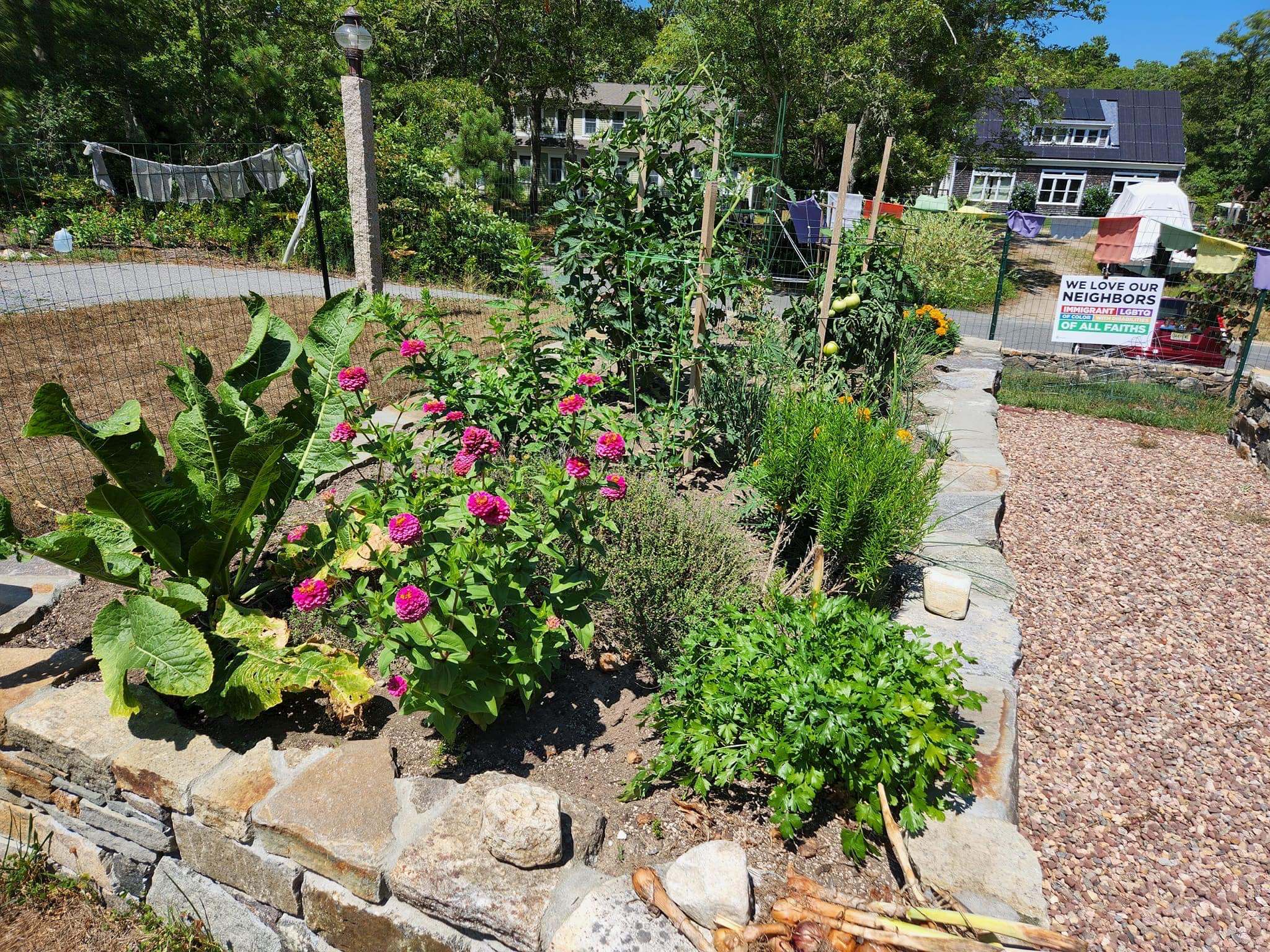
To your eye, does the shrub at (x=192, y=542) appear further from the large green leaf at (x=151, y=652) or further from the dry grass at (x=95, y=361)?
the dry grass at (x=95, y=361)

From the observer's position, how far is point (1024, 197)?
33344mm

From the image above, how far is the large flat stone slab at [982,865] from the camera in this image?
5.83 ft

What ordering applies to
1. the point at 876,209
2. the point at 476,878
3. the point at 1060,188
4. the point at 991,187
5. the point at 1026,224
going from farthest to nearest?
1. the point at 991,187
2. the point at 1060,188
3. the point at 1026,224
4. the point at 876,209
5. the point at 476,878

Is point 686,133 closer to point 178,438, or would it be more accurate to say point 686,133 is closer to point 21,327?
point 178,438

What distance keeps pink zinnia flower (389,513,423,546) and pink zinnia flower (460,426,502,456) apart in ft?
0.98

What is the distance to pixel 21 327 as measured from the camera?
22.1 ft

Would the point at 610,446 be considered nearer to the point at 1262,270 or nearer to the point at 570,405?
the point at 570,405

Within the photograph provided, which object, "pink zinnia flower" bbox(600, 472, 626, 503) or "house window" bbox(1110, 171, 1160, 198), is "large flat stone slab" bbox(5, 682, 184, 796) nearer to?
"pink zinnia flower" bbox(600, 472, 626, 503)

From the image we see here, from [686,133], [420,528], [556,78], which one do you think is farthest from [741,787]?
[556,78]

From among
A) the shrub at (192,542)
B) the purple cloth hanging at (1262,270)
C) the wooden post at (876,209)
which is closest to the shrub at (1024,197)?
the purple cloth hanging at (1262,270)

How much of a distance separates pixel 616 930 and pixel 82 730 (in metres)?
1.59

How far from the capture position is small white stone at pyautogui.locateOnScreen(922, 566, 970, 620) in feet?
9.72

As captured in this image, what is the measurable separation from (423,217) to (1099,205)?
108 ft

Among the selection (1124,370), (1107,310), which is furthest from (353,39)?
(1124,370)
